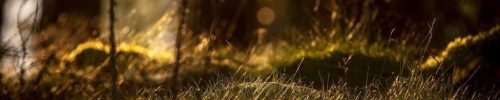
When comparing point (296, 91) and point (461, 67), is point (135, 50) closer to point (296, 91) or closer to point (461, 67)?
point (296, 91)

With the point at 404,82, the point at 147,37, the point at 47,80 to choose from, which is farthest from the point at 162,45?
the point at 404,82

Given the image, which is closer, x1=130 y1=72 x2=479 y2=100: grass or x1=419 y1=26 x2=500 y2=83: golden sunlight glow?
x1=130 y1=72 x2=479 y2=100: grass

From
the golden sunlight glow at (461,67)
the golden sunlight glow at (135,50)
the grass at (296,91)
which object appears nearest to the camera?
the grass at (296,91)

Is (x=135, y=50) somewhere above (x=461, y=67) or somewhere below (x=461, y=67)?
above

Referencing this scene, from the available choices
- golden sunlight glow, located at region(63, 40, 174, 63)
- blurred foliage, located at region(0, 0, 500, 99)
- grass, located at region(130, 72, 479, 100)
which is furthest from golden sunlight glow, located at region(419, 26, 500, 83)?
golden sunlight glow, located at region(63, 40, 174, 63)

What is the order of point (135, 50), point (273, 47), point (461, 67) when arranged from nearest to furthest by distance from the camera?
1. point (461, 67)
2. point (135, 50)
3. point (273, 47)

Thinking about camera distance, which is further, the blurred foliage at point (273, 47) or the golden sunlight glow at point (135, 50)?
the golden sunlight glow at point (135, 50)

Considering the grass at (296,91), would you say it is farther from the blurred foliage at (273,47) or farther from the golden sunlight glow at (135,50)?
the golden sunlight glow at (135,50)

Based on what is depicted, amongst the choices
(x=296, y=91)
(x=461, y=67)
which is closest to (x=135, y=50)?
(x=296, y=91)

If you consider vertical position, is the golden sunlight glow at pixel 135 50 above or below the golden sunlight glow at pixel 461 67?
above

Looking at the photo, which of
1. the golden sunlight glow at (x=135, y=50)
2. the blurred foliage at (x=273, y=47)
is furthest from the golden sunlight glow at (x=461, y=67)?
the golden sunlight glow at (x=135, y=50)

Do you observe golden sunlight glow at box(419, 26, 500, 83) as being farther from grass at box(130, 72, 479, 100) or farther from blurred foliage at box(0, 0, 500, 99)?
grass at box(130, 72, 479, 100)

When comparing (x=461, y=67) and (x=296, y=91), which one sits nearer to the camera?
(x=296, y=91)

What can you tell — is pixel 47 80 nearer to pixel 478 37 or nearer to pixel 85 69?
pixel 85 69
